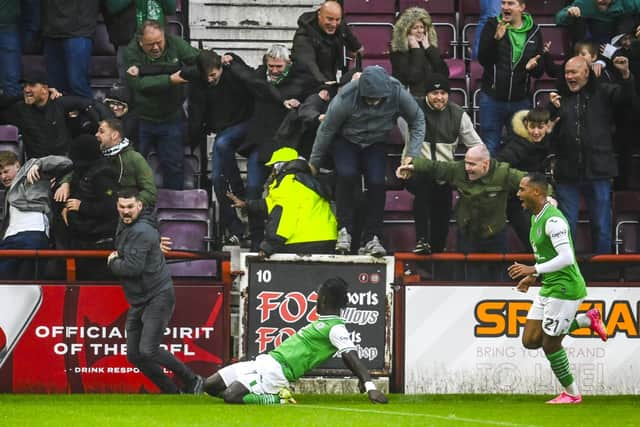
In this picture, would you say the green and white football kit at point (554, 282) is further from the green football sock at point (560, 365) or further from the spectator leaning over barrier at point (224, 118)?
the spectator leaning over barrier at point (224, 118)

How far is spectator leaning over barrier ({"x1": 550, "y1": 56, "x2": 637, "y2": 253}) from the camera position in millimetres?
15953

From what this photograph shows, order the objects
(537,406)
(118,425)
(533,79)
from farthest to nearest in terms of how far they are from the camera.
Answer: (533,79) < (537,406) < (118,425)

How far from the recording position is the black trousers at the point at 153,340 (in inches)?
565

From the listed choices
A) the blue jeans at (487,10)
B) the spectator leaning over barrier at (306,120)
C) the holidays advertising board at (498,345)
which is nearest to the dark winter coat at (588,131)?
the holidays advertising board at (498,345)

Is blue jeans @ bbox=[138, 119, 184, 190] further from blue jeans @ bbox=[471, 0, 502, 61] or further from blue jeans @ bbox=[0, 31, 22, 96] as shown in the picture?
blue jeans @ bbox=[471, 0, 502, 61]

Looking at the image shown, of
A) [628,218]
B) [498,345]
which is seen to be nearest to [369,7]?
[628,218]

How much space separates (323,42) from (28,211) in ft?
12.1

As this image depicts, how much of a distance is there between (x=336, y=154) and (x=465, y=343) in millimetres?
2248

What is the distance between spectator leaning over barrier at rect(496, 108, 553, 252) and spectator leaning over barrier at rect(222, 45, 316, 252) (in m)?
2.17

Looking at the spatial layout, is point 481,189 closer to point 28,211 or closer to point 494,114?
point 494,114

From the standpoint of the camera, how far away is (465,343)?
15.1 meters

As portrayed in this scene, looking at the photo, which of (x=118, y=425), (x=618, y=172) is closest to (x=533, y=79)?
(x=618, y=172)

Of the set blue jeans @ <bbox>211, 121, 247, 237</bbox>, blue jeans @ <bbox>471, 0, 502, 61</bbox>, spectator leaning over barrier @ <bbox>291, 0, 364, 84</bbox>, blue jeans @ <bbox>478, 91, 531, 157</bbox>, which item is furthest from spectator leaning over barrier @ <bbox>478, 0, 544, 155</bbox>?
blue jeans @ <bbox>211, 121, 247, 237</bbox>

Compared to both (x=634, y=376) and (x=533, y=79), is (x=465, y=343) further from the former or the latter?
(x=533, y=79)
